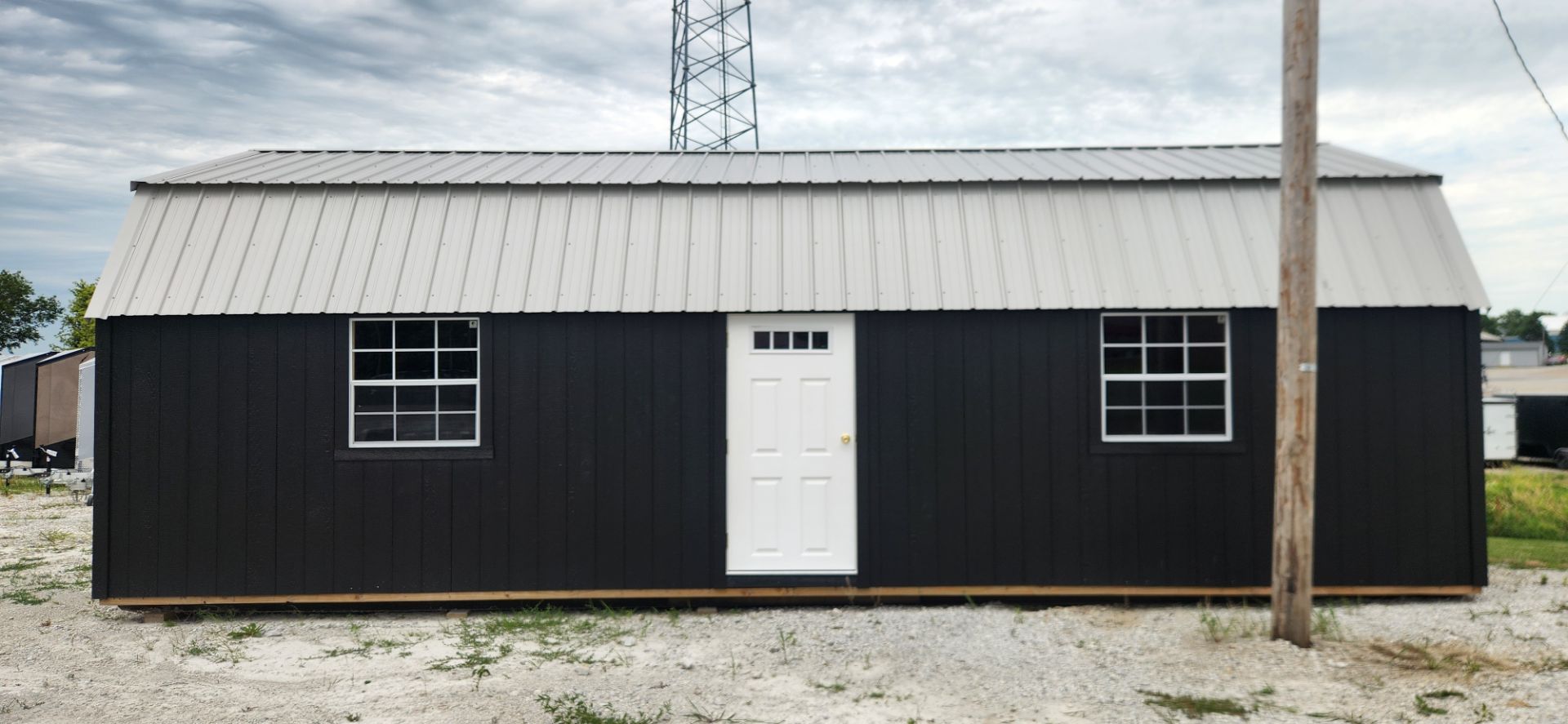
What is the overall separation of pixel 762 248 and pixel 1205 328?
352 cm

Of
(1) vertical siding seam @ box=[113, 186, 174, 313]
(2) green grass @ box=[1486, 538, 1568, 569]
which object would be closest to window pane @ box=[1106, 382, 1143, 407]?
(2) green grass @ box=[1486, 538, 1568, 569]

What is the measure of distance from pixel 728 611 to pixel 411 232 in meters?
3.88

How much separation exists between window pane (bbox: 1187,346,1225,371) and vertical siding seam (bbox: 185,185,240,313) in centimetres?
760

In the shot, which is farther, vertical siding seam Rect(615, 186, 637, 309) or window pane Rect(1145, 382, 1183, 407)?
window pane Rect(1145, 382, 1183, 407)

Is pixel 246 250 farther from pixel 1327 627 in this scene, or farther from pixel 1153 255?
pixel 1327 627

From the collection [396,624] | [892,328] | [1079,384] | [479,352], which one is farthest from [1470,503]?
[396,624]

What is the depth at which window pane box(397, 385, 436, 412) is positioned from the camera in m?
7.54

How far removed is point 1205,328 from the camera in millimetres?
7617

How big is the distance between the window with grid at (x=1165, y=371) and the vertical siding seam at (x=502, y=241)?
467 cm

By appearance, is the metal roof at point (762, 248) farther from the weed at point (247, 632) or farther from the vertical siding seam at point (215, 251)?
the weed at point (247, 632)

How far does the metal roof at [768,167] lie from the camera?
8.00 meters

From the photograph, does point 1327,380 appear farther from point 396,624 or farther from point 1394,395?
point 396,624

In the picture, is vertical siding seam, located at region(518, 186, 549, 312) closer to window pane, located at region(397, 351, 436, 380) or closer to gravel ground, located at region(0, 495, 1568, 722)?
window pane, located at region(397, 351, 436, 380)

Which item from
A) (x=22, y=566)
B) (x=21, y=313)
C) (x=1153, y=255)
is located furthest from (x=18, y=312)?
(x=1153, y=255)
